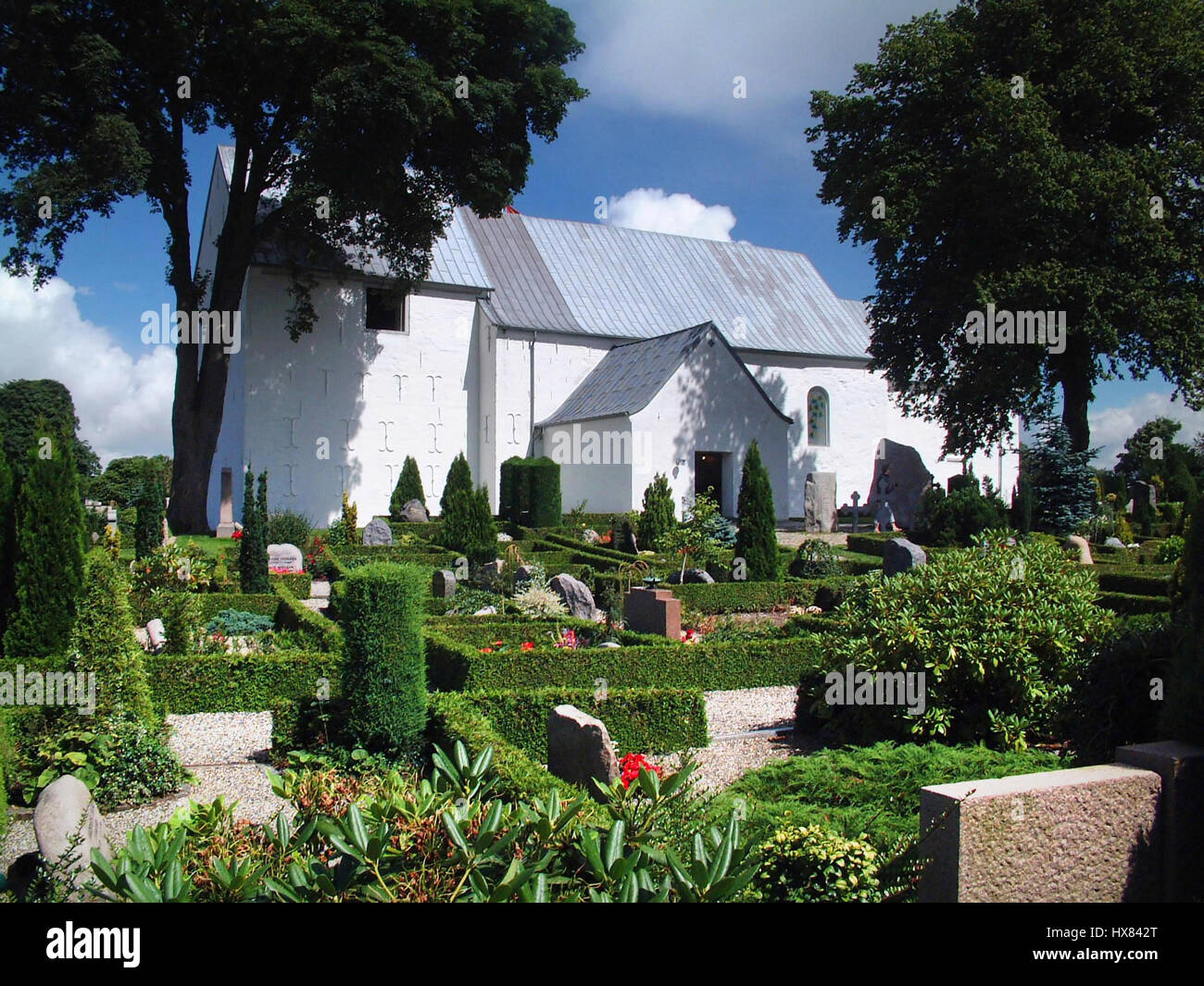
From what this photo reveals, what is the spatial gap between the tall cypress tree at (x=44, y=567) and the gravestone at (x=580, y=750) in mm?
3686

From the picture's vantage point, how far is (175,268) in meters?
19.2

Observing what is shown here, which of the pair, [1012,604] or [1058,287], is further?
[1058,287]

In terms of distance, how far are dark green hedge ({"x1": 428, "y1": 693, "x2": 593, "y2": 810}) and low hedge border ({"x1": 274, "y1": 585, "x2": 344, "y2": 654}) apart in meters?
1.56

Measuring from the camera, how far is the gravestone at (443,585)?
459 inches

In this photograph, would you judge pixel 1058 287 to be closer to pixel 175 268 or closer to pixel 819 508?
pixel 819 508

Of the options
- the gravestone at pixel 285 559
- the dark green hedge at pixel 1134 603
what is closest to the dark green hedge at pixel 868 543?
the dark green hedge at pixel 1134 603

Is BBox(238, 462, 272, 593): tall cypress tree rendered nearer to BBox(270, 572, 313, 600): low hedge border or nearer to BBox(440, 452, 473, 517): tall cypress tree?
BBox(270, 572, 313, 600): low hedge border

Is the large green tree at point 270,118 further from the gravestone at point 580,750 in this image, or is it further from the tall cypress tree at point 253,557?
the gravestone at point 580,750

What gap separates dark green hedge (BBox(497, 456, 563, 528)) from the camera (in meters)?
20.0

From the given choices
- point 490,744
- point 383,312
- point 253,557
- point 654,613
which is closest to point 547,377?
point 383,312

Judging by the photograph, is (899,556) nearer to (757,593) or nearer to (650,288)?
(757,593)

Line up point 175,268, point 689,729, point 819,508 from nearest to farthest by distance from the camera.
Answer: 1. point 689,729
2. point 175,268
3. point 819,508
